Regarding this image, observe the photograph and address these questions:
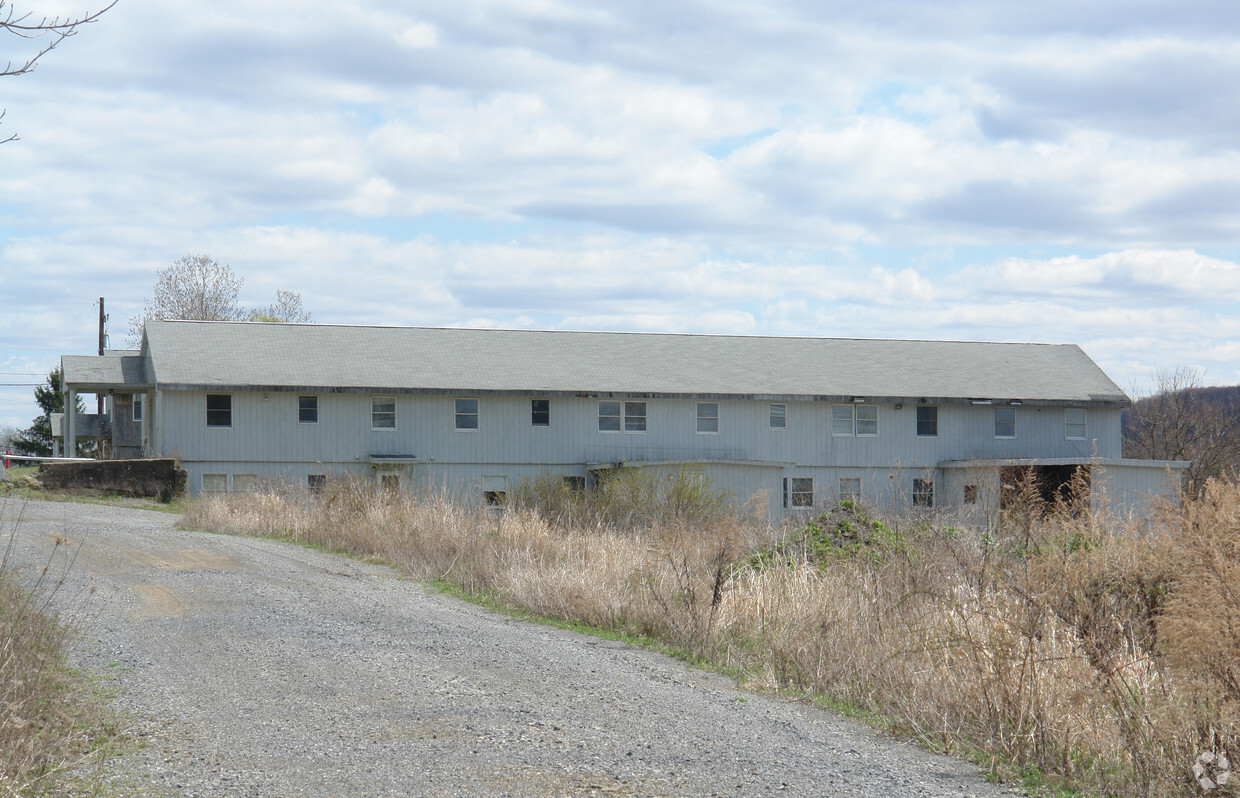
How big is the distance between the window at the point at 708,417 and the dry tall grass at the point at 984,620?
2077 centimetres

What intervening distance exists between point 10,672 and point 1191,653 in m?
7.04

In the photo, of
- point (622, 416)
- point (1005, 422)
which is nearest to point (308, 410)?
point (622, 416)

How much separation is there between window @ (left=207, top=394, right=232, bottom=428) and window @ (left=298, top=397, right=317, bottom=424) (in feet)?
6.79

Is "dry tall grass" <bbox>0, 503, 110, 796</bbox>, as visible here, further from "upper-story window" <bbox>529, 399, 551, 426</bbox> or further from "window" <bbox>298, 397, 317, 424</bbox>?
"upper-story window" <bbox>529, 399, 551, 426</bbox>

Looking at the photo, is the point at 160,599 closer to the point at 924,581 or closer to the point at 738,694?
the point at 738,694

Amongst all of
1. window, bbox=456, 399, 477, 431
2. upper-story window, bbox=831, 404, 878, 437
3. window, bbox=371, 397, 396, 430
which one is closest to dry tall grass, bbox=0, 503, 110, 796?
window, bbox=371, 397, 396, 430

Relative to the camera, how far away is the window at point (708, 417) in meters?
36.4

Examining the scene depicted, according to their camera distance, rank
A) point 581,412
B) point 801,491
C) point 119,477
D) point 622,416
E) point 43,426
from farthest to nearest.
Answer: point 43,426 < point 801,491 < point 622,416 < point 581,412 < point 119,477

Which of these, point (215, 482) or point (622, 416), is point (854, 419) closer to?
point (622, 416)

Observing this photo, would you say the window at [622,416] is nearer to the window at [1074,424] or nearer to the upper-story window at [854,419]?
the upper-story window at [854,419]

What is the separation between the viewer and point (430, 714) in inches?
293

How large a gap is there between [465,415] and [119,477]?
33.9ft

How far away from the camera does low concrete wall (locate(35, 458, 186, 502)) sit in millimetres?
29344

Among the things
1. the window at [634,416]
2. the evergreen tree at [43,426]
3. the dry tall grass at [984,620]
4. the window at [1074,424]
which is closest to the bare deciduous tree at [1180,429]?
the window at [1074,424]
